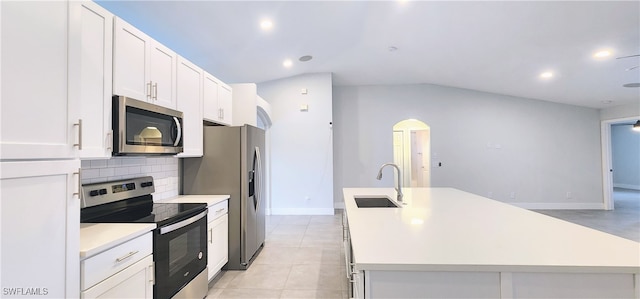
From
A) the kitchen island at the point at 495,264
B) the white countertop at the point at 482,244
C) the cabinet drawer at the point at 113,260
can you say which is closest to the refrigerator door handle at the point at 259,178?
the cabinet drawer at the point at 113,260

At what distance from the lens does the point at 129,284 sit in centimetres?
150

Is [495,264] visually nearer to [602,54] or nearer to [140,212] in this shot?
[140,212]

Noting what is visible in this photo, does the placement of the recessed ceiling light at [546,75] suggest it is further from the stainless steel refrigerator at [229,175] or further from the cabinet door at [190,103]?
the cabinet door at [190,103]

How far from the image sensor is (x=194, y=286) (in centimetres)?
212

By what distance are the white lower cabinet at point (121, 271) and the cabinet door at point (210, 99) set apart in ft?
4.91

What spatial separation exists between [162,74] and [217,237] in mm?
1498

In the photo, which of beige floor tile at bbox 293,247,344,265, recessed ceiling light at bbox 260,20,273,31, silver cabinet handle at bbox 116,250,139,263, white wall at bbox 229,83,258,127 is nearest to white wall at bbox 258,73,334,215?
white wall at bbox 229,83,258,127

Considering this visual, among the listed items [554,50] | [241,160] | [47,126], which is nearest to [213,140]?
[241,160]

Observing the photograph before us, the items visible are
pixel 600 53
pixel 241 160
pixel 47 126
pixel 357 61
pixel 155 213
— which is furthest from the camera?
pixel 357 61

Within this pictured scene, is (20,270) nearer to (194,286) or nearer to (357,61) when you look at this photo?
(194,286)

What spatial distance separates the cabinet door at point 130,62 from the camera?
67.2 inches

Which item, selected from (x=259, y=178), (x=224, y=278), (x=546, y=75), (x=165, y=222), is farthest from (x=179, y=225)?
(x=546, y=75)

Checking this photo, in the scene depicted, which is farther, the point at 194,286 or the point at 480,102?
the point at 480,102

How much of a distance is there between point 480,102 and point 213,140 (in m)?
5.86
